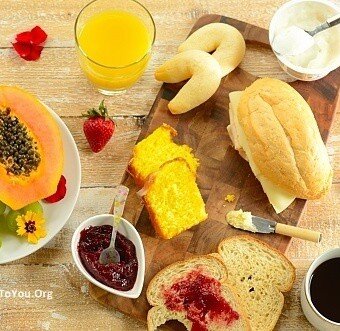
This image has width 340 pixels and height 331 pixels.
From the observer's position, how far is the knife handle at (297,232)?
8.38 ft

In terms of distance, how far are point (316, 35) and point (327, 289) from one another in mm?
743

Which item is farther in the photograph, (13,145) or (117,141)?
(117,141)

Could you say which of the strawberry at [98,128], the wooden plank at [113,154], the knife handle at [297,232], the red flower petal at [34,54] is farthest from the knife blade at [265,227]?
the red flower petal at [34,54]

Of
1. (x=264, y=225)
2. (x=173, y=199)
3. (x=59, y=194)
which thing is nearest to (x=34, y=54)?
(x=59, y=194)

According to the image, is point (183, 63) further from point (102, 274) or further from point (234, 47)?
point (102, 274)

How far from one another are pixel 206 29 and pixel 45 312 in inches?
36.7

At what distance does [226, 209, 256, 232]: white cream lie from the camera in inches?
101

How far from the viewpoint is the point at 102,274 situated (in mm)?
2471

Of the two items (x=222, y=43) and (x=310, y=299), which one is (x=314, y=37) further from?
(x=310, y=299)

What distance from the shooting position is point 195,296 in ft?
8.16

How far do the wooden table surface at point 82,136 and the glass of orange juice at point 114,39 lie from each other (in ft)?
0.34

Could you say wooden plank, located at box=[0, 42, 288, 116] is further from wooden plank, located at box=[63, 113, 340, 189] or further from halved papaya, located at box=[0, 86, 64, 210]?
halved papaya, located at box=[0, 86, 64, 210]

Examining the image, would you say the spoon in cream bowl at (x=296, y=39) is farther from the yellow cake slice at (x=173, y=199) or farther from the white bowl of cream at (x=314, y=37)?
the yellow cake slice at (x=173, y=199)

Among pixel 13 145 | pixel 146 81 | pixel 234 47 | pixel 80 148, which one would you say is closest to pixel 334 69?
pixel 234 47
